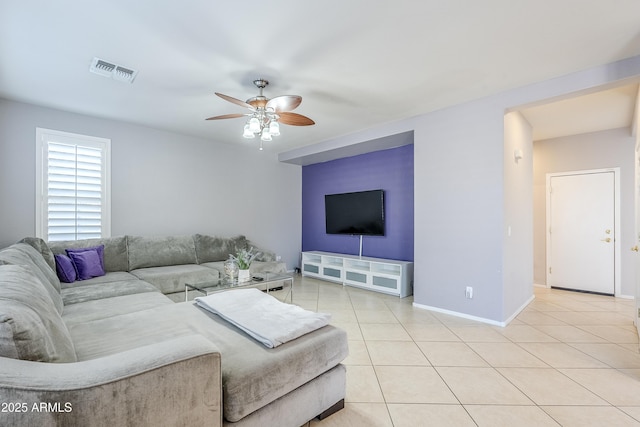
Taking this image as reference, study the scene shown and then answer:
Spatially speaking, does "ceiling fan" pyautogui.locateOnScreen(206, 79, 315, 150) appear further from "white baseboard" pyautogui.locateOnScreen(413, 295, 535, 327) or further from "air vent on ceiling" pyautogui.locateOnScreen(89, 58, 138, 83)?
"white baseboard" pyautogui.locateOnScreen(413, 295, 535, 327)

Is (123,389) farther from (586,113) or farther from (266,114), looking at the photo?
(586,113)

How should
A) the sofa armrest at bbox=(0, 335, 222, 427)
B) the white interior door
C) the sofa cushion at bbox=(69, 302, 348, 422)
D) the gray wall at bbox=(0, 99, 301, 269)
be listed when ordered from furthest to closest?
the white interior door < the gray wall at bbox=(0, 99, 301, 269) < the sofa cushion at bbox=(69, 302, 348, 422) < the sofa armrest at bbox=(0, 335, 222, 427)

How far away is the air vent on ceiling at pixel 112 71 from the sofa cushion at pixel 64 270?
6.42 ft

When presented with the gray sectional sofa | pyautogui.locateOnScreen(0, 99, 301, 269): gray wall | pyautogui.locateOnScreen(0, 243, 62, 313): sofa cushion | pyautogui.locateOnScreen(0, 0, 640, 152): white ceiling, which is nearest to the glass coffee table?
the gray sectional sofa

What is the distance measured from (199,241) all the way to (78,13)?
321 centimetres

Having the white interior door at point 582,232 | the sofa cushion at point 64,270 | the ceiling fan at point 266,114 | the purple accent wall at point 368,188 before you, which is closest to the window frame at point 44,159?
the sofa cushion at point 64,270

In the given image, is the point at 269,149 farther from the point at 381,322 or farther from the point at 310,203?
the point at 381,322

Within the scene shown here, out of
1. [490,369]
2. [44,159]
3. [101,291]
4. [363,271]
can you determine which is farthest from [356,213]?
[44,159]

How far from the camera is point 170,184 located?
4.56 meters

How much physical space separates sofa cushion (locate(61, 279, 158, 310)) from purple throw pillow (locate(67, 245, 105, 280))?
432mm

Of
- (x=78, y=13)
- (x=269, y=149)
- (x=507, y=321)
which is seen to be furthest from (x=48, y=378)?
(x=269, y=149)

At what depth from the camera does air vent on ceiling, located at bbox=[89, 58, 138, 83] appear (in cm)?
254

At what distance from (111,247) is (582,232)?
685 centimetres

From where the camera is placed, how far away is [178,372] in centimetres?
107
